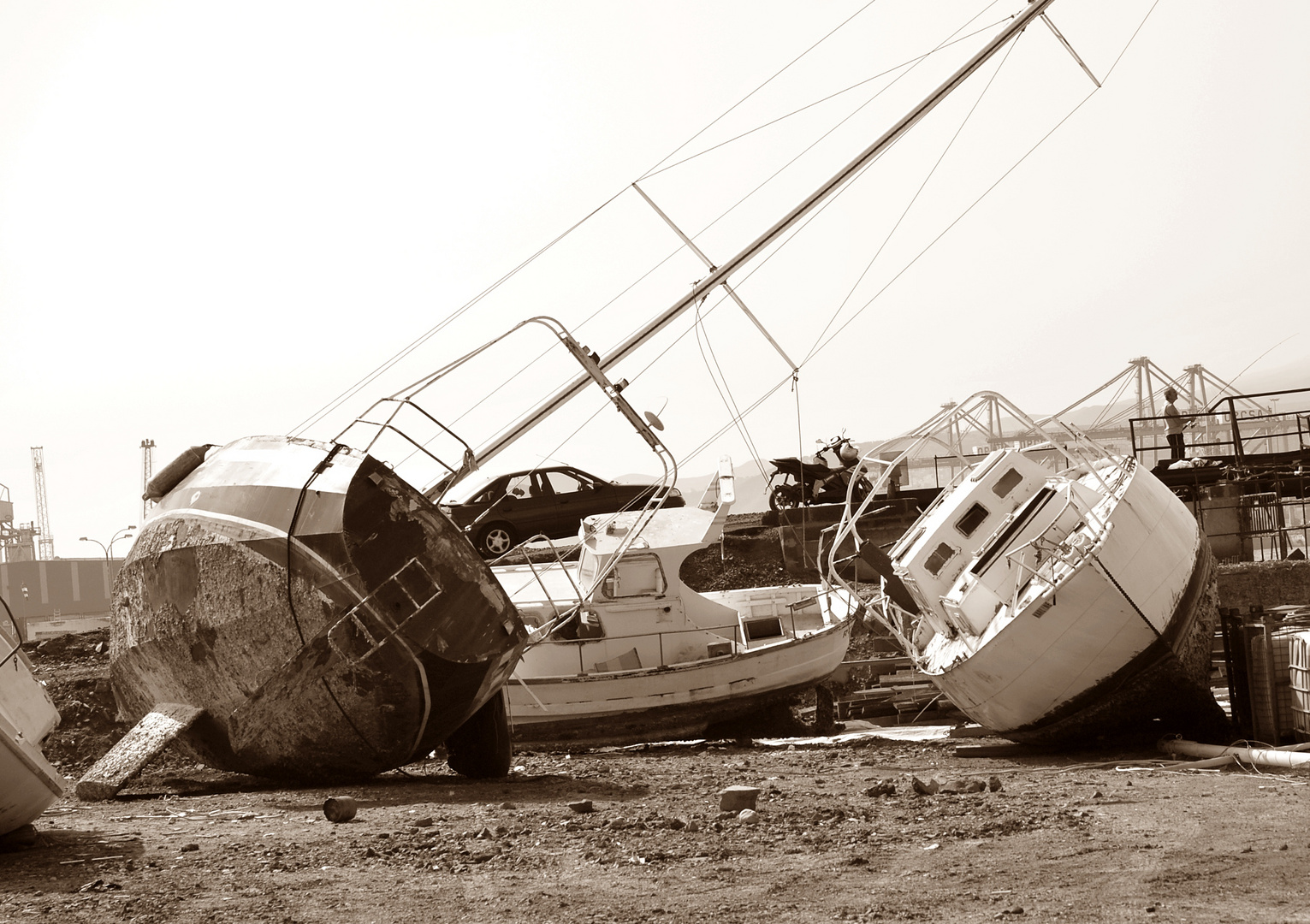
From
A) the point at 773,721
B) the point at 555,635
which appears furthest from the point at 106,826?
the point at 773,721

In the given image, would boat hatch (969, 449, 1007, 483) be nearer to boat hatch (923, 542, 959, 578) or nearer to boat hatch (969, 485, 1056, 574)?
boat hatch (923, 542, 959, 578)

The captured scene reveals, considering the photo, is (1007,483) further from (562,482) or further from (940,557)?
(562,482)

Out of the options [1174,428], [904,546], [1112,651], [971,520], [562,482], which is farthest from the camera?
[1174,428]

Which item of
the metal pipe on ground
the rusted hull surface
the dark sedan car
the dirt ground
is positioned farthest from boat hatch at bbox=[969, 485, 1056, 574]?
the dark sedan car

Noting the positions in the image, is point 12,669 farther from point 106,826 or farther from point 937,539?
point 937,539

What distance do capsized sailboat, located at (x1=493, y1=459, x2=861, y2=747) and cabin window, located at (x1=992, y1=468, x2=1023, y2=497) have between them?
7.55 feet

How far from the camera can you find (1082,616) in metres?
11.5

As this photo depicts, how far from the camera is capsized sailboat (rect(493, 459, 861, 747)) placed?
1634 centimetres

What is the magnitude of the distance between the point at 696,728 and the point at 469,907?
11397mm

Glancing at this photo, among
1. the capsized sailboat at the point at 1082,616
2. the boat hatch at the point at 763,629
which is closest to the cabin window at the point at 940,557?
the capsized sailboat at the point at 1082,616

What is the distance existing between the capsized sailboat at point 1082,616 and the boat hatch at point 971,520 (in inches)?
37.1

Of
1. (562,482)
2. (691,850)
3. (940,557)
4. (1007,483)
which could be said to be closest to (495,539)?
(562,482)

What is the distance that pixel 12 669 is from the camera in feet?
24.8

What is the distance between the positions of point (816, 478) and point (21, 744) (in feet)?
72.6
